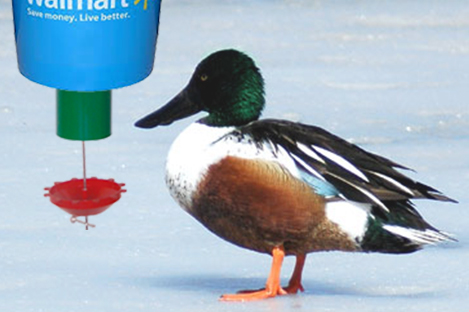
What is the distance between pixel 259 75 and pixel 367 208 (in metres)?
0.22

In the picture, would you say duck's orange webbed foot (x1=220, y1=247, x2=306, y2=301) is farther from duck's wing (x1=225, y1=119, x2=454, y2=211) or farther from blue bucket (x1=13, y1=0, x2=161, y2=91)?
blue bucket (x1=13, y1=0, x2=161, y2=91)

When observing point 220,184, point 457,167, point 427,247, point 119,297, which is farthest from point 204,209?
point 457,167

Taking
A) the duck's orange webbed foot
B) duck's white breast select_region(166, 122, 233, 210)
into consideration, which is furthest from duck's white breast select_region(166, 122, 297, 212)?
the duck's orange webbed foot

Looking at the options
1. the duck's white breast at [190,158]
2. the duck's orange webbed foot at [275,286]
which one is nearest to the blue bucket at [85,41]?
the duck's white breast at [190,158]

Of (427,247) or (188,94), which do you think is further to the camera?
(427,247)

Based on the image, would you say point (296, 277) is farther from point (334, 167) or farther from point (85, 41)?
point (85, 41)

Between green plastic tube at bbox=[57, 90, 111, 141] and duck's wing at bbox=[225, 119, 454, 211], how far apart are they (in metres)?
0.21

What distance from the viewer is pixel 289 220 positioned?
2252 mm

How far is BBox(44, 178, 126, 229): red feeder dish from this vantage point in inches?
94.7

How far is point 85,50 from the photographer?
229 centimetres

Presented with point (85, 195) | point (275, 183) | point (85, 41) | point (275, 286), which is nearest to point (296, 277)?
point (275, 286)

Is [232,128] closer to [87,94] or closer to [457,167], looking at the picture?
[87,94]

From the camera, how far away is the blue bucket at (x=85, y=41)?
2.27 m

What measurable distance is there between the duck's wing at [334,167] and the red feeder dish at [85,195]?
10.0 inches
